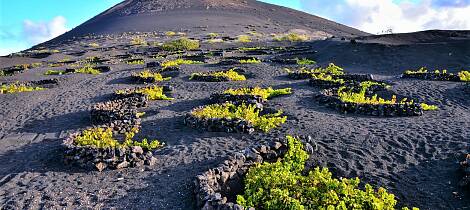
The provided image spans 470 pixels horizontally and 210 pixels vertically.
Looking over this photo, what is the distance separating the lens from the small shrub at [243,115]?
13297 mm

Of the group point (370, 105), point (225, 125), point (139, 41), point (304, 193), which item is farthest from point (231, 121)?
point (139, 41)

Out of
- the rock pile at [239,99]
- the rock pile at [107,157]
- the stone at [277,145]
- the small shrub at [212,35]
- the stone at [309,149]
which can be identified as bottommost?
the rock pile at [107,157]

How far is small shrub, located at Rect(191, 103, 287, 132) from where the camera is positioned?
523 inches

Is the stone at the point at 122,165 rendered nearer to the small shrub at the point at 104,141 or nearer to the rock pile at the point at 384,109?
the small shrub at the point at 104,141

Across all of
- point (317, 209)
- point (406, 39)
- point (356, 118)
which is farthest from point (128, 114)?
point (406, 39)

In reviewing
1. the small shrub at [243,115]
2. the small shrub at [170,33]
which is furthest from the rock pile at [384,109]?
the small shrub at [170,33]

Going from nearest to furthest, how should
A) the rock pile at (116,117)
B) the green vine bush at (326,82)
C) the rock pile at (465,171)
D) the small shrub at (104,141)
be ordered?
the rock pile at (465,171) < the small shrub at (104,141) < the rock pile at (116,117) < the green vine bush at (326,82)

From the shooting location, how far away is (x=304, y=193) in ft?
26.3

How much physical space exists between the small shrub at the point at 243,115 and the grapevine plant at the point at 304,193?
436cm

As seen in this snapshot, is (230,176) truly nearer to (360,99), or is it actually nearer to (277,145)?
(277,145)

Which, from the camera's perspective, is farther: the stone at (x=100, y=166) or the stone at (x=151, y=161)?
the stone at (x=151, y=161)

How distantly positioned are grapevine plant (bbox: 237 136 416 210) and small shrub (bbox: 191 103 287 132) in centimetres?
436

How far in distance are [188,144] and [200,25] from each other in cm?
7562

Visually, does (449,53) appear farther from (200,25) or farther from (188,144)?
(200,25)
